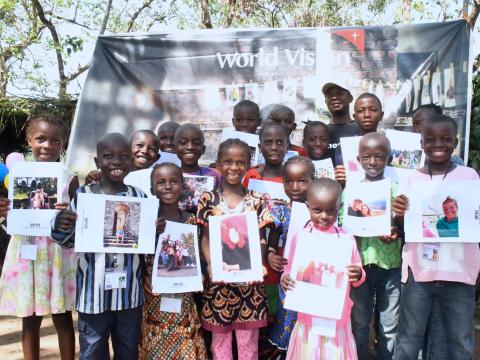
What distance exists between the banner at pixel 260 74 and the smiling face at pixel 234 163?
9.14 feet

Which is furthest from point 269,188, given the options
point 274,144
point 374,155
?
point 374,155

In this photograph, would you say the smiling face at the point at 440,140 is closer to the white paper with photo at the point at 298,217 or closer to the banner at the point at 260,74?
the white paper with photo at the point at 298,217

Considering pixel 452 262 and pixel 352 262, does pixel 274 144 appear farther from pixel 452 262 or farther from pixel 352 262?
pixel 452 262

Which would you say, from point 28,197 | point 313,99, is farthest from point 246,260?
point 313,99

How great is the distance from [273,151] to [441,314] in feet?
4.90

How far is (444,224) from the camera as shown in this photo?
2.57 metres

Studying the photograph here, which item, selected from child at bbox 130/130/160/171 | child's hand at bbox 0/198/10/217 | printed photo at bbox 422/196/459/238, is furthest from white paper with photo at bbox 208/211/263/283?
child's hand at bbox 0/198/10/217

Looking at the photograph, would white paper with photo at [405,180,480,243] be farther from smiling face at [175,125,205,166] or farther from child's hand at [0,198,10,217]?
child's hand at [0,198,10,217]

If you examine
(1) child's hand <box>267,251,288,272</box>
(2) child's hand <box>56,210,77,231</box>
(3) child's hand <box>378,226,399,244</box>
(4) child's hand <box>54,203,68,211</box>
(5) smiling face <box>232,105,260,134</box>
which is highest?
(5) smiling face <box>232,105,260,134</box>

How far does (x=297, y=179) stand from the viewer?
9.78 ft

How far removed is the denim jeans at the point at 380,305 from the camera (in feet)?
9.76

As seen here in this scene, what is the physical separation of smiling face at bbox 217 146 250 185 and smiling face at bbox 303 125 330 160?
2.71 feet

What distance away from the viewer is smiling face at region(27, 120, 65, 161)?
2881 millimetres

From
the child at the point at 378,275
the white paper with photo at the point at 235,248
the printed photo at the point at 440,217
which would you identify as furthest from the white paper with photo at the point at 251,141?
the printed photo at the point at 440,217
